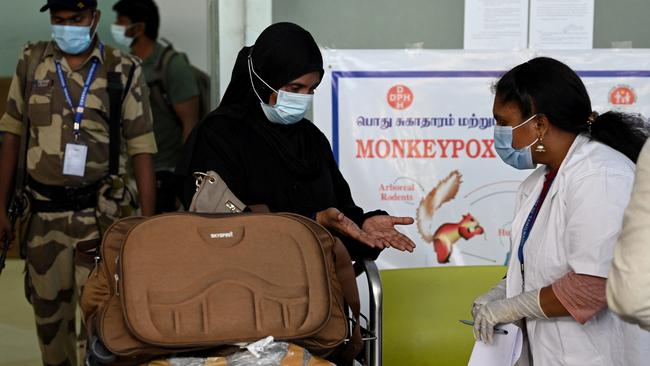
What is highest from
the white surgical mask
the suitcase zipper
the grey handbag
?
the white surgical mask

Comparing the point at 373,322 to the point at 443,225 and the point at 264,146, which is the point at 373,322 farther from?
the point at 443,225

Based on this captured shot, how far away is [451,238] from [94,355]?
2.32 meters

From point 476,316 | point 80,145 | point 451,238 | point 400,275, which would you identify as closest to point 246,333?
point 476,316

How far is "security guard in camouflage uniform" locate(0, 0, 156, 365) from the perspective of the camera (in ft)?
12.5

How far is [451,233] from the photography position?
436 cm

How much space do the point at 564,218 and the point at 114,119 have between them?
2.04 meters

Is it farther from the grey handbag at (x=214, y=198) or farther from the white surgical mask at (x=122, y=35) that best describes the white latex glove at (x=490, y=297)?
the white surgical mask at (x=122, y=35)

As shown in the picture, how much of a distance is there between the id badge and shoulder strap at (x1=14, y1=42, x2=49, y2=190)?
7.9 inches

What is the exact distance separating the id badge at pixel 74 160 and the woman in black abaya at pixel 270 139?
96 cm

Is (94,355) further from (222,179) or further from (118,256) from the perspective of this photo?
(222,179)

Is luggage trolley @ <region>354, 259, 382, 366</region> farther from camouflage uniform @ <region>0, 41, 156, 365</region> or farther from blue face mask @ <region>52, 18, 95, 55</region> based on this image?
blue face mask @ <region>52, 18, 95, 55</region>

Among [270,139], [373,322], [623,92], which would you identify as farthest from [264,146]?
[623,92]

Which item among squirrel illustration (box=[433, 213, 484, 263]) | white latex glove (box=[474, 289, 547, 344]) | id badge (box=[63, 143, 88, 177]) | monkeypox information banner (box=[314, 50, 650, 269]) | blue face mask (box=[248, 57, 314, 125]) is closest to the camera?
white latex glove (box=[474, 289, 547, 344])

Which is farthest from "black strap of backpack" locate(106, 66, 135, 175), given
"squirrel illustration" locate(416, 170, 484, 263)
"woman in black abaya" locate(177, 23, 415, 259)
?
"squirrel illustration" locate(416, 170, 484, 263)
